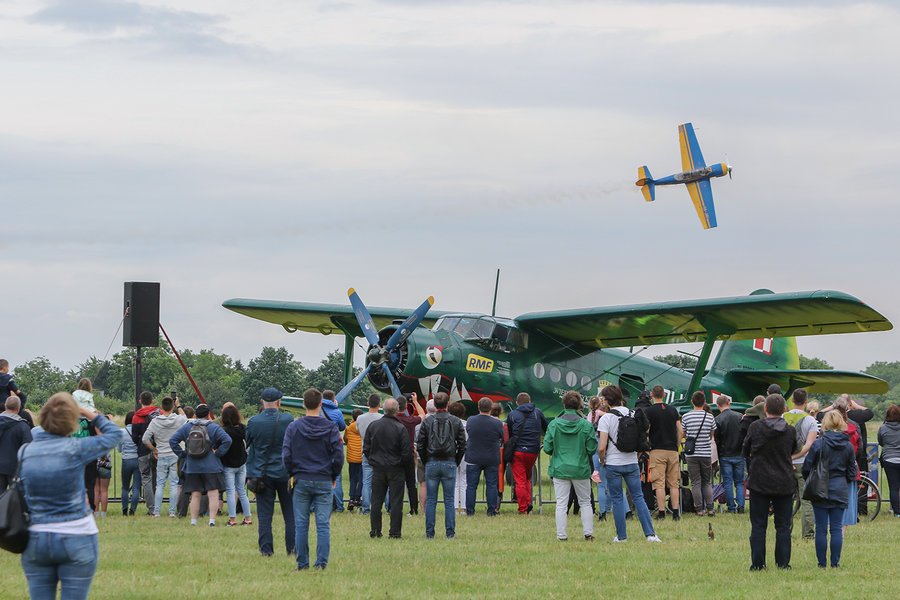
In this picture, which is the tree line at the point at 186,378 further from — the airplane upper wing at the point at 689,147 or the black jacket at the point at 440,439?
the black jacket at the point at 440,439

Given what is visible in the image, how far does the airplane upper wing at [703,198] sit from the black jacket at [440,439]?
2536 centimetres

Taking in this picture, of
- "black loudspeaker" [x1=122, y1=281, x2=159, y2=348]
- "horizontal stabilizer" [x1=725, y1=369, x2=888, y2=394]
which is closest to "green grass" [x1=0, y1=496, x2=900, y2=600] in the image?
"black loudspeaker" [x1=122, y1=281, x2=159, y2=348]

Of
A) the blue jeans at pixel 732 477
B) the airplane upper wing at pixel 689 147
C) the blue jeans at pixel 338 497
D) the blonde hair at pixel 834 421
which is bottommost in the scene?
the blue jeans at pixel 338 497

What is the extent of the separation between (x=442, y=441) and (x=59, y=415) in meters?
7.64

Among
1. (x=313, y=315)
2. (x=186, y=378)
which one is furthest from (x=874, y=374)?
(x=313, y=315)

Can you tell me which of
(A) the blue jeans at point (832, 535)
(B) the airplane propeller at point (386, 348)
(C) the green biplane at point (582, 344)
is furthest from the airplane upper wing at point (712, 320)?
(A) the blue jeans at point (832, 535)

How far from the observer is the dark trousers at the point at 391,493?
548 inches

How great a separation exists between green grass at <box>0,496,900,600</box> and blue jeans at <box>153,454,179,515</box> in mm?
1328

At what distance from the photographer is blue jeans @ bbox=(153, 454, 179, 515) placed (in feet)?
56.0

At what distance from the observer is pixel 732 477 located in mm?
17891

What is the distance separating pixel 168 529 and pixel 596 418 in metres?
6.08

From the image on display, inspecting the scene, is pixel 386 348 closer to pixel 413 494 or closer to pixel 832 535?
pixel 413 494

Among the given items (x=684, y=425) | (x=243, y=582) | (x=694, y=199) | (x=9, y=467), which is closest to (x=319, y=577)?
(x=243, y=582)

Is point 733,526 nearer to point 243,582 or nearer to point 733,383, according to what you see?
point 243,582
